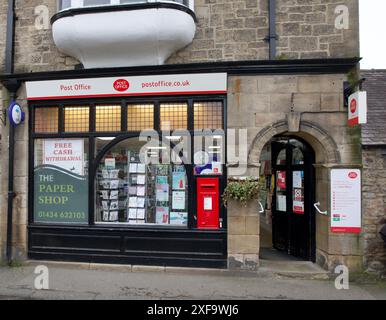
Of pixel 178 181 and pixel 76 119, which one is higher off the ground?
pixel 76 119

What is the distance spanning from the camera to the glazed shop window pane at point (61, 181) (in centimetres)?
732

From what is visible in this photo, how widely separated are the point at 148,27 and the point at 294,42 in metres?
2.99

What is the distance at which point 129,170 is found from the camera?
24.2ft

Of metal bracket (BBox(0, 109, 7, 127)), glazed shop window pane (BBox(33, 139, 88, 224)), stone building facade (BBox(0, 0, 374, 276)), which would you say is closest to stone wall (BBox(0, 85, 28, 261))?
metal bracket (BBox(0, 109, 7, 127))

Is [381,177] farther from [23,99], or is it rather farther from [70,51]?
[23,99]

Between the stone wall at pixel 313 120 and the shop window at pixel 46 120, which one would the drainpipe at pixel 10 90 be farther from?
the stone wall at pixel 313 120

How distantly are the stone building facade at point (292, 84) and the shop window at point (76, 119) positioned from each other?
87.0 inches

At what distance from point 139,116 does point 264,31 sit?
10.4 feet

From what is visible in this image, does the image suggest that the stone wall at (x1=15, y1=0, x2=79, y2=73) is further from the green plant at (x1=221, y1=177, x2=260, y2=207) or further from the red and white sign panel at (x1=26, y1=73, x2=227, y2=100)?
the green plant at (x1=221, y1=177, x2=260, y2=207)

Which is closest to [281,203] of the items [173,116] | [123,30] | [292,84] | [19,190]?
[292,84]

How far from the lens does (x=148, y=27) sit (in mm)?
6602

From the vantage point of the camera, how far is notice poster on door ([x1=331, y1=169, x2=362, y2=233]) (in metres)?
6.37

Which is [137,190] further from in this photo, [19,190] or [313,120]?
[313,120]

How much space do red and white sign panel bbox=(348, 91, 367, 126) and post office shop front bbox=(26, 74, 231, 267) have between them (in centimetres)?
247
